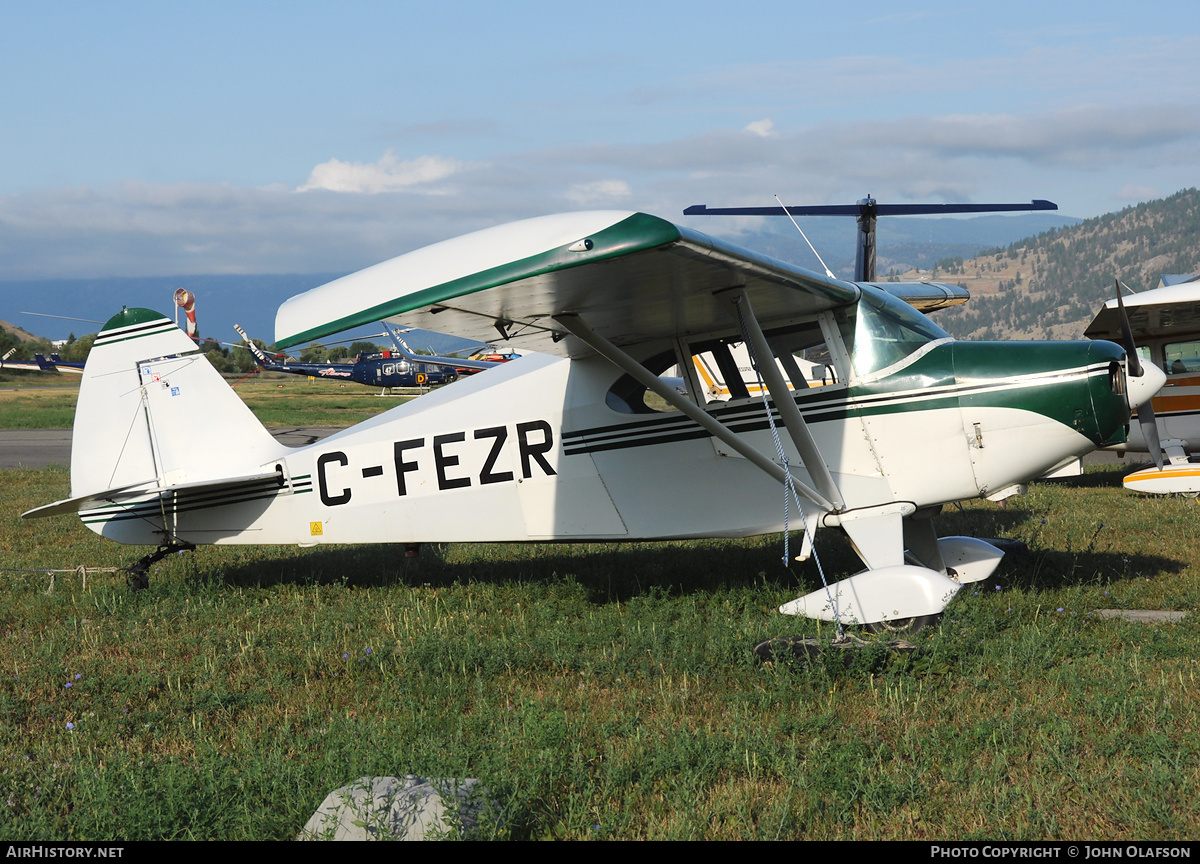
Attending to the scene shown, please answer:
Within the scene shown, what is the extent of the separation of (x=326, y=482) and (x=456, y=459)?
110cm

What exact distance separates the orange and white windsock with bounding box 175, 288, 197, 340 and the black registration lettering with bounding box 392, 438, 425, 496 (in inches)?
84.6

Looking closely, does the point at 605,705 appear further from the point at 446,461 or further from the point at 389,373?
the point at 389,373

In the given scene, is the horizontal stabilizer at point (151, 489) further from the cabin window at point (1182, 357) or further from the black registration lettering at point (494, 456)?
the cabin window at point (1182, 357)

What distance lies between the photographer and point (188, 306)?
822 cm

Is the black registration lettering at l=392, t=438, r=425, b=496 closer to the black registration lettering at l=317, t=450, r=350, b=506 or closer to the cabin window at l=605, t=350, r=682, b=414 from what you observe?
the black registration lettering at l=317, t=450, r=350, b=506

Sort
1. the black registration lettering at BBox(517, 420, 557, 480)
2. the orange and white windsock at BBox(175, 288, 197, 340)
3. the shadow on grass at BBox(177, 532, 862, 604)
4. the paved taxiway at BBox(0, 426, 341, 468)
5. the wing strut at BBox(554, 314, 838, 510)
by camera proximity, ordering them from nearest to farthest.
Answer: the wing strut at BBox(554, 314, 838, 510) → the black registration lettering at BBox(517, 420, 557, 480) → the shadow on grass at BBox(177, 532, 862, 604) → the orange and white windsock at BBox(175, 288, 197, 340) → the paved taxiway at BBox(0, 426, 341, 468)

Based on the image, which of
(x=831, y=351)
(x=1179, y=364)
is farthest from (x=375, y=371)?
(x=831, y=351)

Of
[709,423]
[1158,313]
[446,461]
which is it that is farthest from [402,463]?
[1158,313]

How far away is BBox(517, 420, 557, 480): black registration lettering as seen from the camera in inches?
262

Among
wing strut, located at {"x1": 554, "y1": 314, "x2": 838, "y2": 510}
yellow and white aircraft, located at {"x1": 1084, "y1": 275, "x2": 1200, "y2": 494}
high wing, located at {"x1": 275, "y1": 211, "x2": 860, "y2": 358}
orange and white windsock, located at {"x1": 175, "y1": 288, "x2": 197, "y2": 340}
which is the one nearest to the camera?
high wing, located at {"x1": 275, "y1": 211, "x2": 860, "y2": 358}

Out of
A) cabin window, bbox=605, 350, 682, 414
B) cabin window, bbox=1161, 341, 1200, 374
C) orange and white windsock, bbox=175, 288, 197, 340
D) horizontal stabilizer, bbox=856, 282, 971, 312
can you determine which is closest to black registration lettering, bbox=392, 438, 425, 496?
cabin window, bbox=605, 350, 682, 414

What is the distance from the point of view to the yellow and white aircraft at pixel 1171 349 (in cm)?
1227
